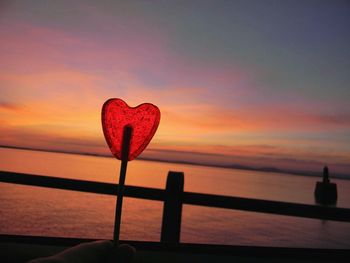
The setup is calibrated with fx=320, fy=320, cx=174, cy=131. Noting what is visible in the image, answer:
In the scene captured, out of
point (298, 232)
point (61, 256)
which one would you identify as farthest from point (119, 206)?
point (298, 232)

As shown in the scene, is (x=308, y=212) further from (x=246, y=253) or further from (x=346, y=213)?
(x=246, y=253)

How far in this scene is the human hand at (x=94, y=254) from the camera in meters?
0.71

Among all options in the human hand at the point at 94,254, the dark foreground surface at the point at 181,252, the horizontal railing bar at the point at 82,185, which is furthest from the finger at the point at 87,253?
the horizontal railing bar at the point at 82,185

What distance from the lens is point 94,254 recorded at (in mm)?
811

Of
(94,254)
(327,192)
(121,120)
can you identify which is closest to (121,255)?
(94,254)

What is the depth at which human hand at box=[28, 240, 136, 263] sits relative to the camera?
711 millimetres

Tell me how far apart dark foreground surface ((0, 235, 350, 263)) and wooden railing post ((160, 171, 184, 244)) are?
0.50 ft

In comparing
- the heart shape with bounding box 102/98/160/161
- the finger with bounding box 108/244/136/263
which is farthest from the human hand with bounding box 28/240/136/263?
the heart shape with bounding box 102/98/160/161

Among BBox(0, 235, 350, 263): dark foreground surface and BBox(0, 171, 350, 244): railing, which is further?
BBox(0, 171, 350, 244): railing

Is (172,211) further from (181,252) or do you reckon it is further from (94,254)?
(94,254)

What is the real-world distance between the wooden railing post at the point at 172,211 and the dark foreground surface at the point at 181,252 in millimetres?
152

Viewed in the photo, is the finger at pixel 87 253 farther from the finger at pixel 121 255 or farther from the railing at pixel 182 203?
the railing at pixel 182 203

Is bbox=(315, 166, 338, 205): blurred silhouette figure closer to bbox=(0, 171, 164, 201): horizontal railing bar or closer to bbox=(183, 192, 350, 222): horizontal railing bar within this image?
bbox=(183, 192, 350, 222): horizontal railing bar

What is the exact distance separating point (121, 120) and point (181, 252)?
83 centimetres
